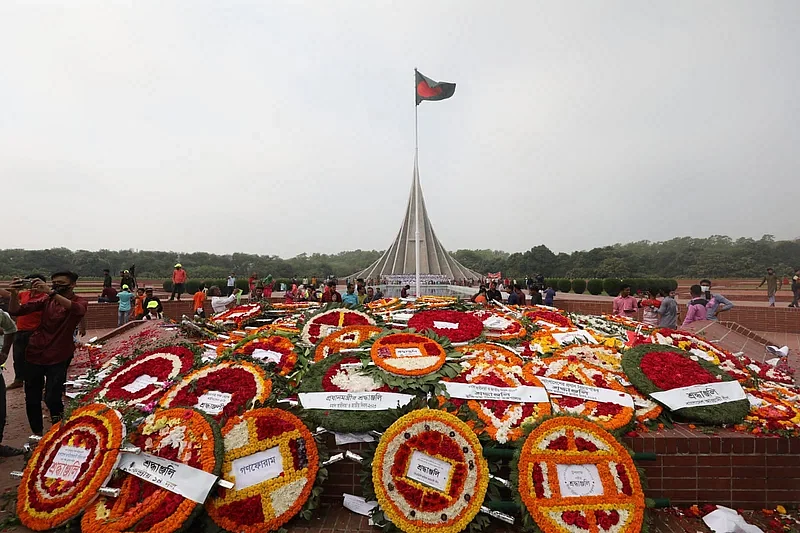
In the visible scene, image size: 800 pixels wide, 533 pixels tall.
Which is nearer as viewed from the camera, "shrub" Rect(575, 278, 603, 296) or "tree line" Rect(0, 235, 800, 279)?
"shrub" Rect(575, 278, 603, 296)

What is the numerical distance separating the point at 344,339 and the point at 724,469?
257 centimetres

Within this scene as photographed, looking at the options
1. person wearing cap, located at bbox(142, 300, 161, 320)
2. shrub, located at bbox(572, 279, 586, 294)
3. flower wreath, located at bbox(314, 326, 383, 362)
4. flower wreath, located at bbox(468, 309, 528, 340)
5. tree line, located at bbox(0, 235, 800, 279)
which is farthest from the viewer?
tree line, located at bbox(0, 235, 800, 279)

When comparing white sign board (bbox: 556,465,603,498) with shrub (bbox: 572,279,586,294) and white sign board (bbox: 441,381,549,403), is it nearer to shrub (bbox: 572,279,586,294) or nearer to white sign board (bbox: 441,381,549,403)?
white sign board (bbox: 441,381,549,403)

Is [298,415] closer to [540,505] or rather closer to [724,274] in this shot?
[540,505]

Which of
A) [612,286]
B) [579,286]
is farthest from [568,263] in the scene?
[612,286]

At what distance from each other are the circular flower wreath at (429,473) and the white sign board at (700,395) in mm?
1306

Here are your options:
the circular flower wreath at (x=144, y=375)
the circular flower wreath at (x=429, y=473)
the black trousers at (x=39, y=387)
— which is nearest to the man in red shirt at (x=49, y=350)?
the black trousers at (x=39, y=387)

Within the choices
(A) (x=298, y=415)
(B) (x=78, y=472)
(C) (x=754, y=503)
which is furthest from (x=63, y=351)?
(C) (x=754, y=503)

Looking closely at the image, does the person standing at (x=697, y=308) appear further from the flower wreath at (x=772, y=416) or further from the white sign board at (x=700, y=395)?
the white sign board at (x=700, y=395)

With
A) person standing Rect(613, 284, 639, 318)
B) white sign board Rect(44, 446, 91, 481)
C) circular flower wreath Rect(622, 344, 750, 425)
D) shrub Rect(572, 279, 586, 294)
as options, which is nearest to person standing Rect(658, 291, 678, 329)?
person standing Rect(613, 284, 639, 318)

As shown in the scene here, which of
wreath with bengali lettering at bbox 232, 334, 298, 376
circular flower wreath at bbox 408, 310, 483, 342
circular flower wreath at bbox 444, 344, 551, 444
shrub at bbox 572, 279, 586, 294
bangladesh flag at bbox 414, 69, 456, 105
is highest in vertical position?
bangladesh flag at bbox 414, 69, 456, 105

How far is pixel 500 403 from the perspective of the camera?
2.52 m

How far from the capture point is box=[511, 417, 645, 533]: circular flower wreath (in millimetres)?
1960

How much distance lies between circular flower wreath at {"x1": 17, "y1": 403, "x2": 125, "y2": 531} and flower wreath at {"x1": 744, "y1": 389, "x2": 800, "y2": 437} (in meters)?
3.48
